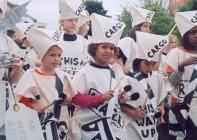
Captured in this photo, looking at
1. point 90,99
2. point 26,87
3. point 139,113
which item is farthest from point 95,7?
point 26,87

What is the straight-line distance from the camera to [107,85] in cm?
638

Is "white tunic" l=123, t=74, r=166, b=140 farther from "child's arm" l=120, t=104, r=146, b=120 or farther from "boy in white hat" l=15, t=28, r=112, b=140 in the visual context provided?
"boy in white hat" l=15, t=28, r=112, b=140

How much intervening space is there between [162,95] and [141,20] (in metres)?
2.81

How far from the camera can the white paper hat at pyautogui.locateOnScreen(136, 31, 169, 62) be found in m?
6.98

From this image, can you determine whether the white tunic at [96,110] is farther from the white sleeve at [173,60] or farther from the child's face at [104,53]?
the white sleeve at [173,60]

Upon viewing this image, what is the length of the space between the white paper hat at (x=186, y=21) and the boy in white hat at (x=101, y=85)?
3.07 ft

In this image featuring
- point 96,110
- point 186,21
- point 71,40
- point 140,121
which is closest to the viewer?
point 96,110

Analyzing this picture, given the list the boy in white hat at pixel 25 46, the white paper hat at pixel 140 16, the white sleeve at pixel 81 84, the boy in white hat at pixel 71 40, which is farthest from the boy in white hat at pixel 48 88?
the white paper hat at pixel 140 16

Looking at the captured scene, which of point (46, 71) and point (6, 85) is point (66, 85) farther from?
point (6, 85)

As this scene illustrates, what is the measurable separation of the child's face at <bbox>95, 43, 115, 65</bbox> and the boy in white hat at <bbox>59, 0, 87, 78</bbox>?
1.58 m

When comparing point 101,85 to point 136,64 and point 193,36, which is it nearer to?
point 136,64

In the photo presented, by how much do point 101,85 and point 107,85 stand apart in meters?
0.07

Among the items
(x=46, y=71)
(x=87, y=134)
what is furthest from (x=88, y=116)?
(x=46, y=71)

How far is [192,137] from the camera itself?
6.64 m
